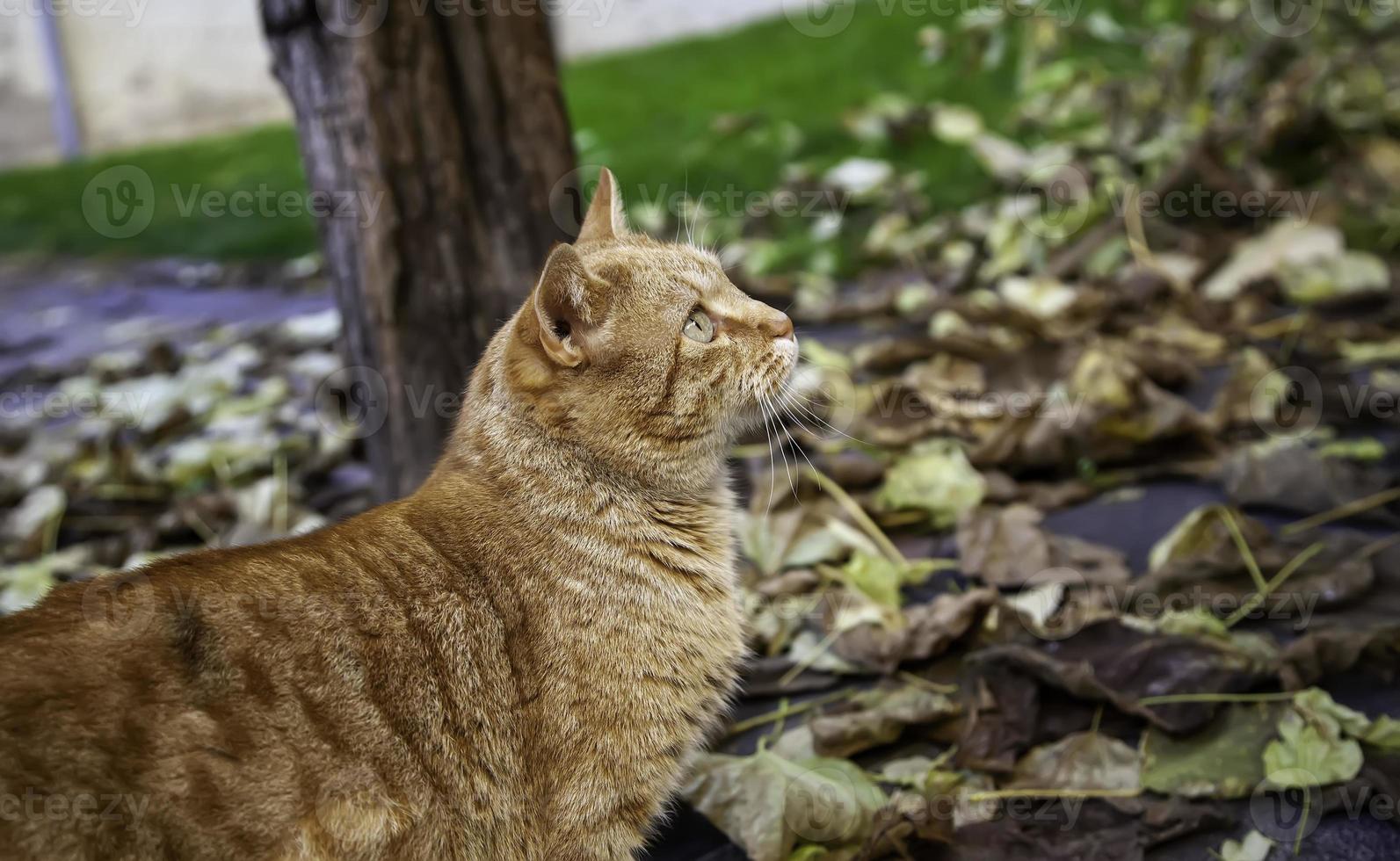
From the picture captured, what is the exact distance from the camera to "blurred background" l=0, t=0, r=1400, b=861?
1957mm

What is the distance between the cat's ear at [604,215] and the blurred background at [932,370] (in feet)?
0.57

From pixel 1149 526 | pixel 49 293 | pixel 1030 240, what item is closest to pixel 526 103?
pixel 1149 526

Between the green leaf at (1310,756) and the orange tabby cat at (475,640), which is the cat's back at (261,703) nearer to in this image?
the orange tabby cat at (475,640)

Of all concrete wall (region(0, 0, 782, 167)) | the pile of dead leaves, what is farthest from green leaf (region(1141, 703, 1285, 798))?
concrete wall (region(0, 0, 782, 167))

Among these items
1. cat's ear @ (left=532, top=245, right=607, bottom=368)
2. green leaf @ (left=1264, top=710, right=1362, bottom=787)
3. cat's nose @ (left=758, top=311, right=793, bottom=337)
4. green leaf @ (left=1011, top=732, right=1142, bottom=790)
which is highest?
cat's ear @ (left=532, top=245, right=607, bottom=368)

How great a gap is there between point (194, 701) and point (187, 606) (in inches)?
5.2

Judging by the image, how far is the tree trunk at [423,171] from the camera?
96.9 inches

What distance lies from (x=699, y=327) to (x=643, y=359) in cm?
14

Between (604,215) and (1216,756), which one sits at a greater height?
(604,215)

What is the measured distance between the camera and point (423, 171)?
2.52 meters

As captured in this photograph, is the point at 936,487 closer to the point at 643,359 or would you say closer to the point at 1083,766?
the point at 1083,766

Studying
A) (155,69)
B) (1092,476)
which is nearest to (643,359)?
(1092,476)

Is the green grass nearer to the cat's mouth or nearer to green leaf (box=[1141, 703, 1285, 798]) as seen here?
the cat's mouth

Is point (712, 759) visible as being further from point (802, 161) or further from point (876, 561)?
point (802, 161)
